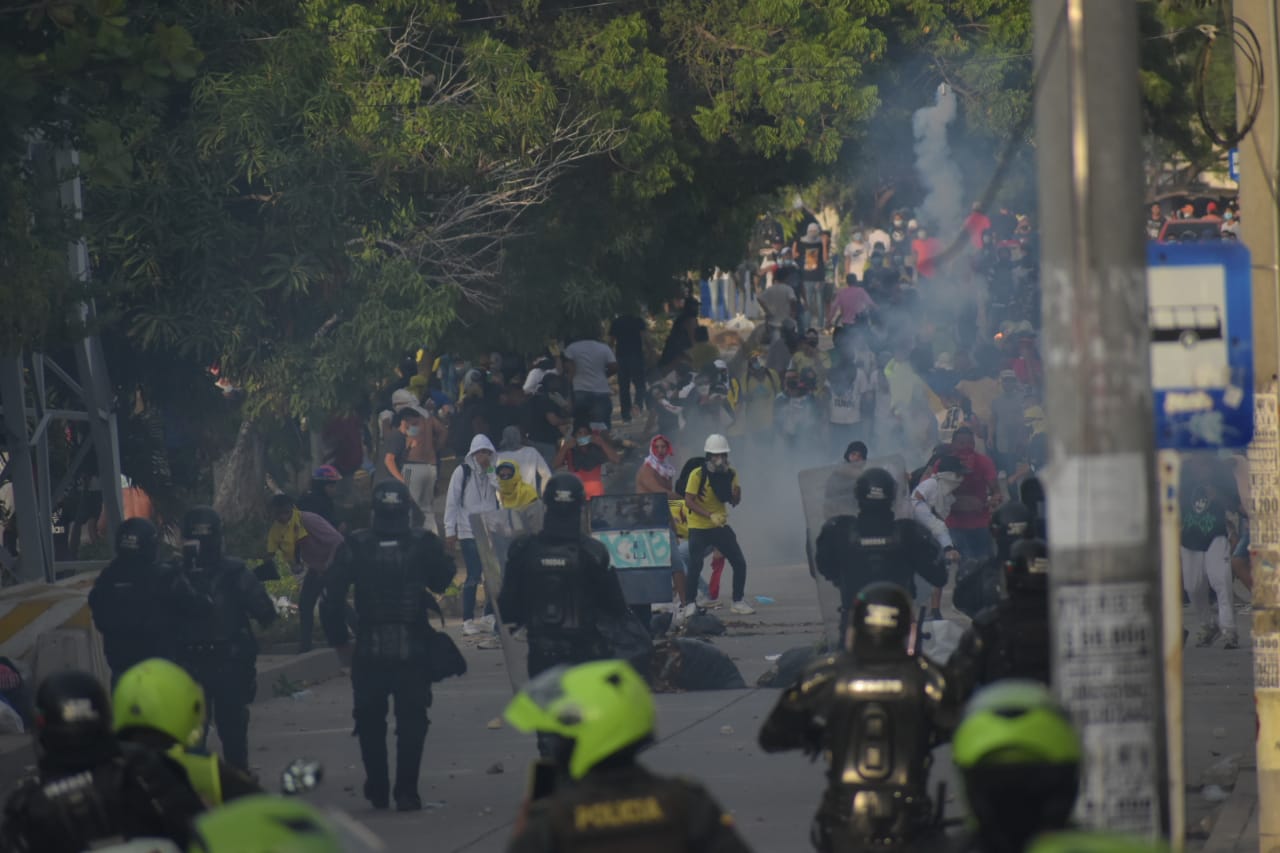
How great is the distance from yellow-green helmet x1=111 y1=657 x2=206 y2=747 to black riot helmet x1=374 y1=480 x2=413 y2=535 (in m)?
5.37

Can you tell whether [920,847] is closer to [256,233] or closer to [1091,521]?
[1091,521]

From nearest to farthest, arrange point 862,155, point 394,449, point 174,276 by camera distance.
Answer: point 174,276, point 394,449, point 862,155

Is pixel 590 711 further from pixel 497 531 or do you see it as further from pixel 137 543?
pixel 497 531

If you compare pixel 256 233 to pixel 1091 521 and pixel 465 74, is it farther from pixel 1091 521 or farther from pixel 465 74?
pixel 1091 521

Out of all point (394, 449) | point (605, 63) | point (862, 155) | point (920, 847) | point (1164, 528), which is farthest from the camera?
point (862, 155)

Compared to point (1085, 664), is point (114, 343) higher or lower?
higher

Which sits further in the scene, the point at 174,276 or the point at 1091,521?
the point at 174,276

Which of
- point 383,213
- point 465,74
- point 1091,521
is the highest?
point 465,74

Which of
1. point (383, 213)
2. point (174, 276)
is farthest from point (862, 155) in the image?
Result: point (174, 276)

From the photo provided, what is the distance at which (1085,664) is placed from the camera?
16.4ft

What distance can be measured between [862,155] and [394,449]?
8.60 m

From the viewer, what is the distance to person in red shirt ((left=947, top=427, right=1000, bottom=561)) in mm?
18094

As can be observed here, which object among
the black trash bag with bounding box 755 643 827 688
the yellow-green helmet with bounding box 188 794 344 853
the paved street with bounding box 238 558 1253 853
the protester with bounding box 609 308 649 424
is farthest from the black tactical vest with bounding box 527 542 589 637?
the protester with bounding box 609 308 649 424

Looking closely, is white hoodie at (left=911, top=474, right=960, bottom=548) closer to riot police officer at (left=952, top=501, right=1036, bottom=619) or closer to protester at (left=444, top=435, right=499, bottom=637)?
protester at (left=444, top=435, right=499, bottom=637)
